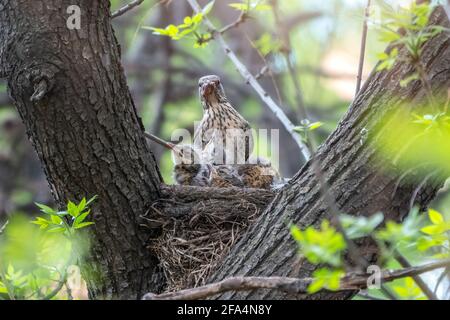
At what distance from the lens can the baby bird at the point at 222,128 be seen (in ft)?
19.1

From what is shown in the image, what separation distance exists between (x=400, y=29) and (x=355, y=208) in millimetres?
944

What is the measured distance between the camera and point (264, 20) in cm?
1050

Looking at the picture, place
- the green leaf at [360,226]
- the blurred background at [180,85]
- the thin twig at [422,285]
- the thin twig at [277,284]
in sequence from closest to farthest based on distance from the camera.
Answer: the green leaf at [360,226]
the thin twig at [422,285]
the thin twig at [277,284]
the blurred background at [180,85]

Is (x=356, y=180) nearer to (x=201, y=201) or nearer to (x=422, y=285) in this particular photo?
(x=422, y=285)

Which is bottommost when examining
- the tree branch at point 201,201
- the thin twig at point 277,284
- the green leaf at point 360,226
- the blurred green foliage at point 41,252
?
the blurred green foliage at point 41,252

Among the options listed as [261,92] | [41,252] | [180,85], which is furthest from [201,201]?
[180,85]

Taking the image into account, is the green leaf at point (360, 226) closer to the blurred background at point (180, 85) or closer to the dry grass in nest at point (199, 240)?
the dry grass in nest at point (199, 240)

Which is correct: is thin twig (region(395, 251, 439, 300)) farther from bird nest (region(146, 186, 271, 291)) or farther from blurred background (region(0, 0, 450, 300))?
blurred background (region(0, 0, 450, 300))

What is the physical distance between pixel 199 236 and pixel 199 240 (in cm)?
6

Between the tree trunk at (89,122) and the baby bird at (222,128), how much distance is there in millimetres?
1472

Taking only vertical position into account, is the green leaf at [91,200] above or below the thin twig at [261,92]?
below

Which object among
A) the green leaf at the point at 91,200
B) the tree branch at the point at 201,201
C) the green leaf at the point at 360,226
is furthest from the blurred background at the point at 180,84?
the green leaf at the point at 360,226

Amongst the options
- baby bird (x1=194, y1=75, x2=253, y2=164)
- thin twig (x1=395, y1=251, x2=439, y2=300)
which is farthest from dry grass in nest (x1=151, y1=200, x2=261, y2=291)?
thin twig (x1=395, y1=251, x2=439, y2=300)

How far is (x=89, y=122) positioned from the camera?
3930 millimetres
